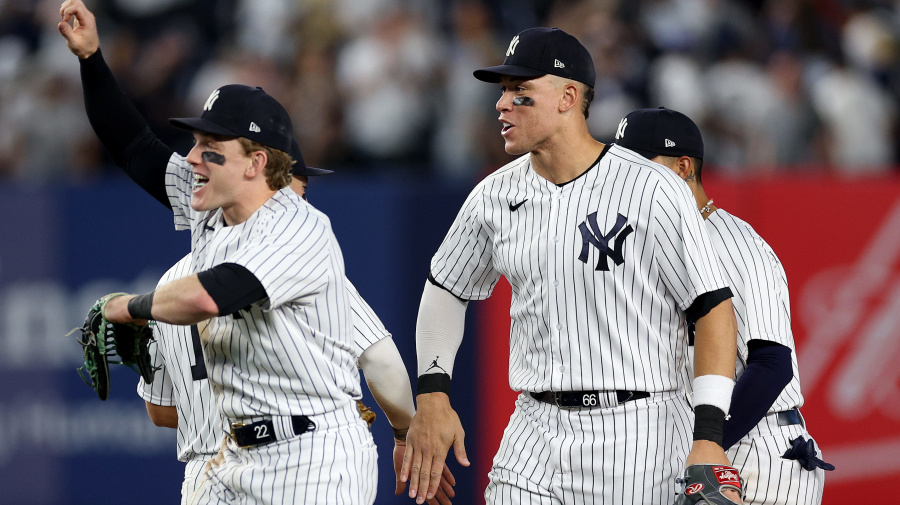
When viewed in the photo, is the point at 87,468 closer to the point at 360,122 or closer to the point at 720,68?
the point at 360,122

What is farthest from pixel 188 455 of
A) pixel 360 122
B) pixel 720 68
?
pixel 720 68

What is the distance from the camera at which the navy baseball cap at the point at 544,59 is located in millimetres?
4121

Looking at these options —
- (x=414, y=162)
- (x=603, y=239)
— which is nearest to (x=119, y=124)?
(x=603, y=239)

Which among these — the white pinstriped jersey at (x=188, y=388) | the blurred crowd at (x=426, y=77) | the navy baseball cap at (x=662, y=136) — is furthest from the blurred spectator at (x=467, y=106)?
the white pinstriped jersey at (x=188, y=388)

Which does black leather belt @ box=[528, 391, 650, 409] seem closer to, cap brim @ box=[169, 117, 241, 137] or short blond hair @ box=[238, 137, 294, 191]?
short blond hair @ box=[238, 137, 294, 191]

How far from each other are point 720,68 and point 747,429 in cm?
630

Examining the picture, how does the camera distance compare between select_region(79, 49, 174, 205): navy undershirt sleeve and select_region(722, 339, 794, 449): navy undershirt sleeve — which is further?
select_region(79, 49, 174, 205): navy undershirt sleeve

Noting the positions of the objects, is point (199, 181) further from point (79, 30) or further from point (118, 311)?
point (79, 30)

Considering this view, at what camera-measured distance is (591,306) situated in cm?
395

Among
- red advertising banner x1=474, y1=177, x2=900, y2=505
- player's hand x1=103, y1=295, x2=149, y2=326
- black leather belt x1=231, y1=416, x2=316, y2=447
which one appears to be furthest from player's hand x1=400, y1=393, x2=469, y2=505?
red advertising banner x1=474, y1=177, x2=900, y2=505

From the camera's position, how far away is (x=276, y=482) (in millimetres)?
3600

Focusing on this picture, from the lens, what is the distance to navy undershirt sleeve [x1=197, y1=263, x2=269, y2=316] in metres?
3.37

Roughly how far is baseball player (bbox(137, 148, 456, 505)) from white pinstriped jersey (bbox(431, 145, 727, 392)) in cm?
51

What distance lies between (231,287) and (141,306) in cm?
30
